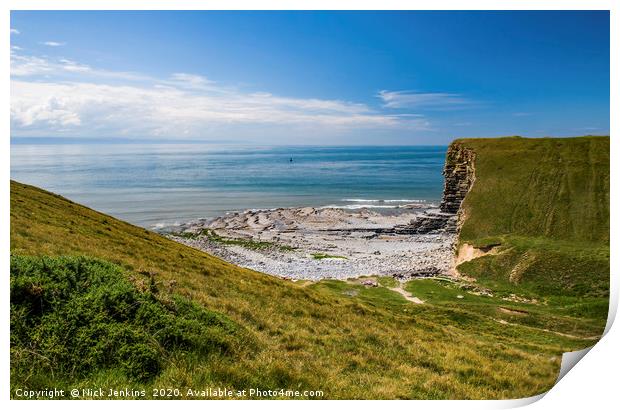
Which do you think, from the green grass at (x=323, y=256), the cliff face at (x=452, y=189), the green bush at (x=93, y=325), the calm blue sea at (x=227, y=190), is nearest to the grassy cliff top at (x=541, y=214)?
the cliff face at (x=452, y=189)

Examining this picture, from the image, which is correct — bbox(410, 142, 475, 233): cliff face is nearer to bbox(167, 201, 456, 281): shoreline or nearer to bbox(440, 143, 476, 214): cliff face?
bbox(440, 143, 476, 214): cliff face

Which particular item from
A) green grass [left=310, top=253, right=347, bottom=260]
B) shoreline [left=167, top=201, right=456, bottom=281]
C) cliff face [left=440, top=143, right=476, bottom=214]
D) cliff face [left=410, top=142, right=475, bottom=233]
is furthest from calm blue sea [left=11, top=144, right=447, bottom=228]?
cliff face [left=440, top=143, right=476, bottom=214]

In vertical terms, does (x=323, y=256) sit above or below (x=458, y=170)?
below

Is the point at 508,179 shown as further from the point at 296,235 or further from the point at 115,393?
the point at 115,393

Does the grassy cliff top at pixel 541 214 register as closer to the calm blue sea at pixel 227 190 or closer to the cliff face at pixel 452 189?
the cliff face at pixel 452 189

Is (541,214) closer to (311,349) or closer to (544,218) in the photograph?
(544,218)

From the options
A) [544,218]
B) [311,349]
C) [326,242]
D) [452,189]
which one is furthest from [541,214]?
[326,242]

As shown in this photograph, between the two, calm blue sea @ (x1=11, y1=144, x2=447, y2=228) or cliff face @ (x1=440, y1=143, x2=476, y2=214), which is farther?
calm blue sea @ (x1=11, y1=144, x2=447, y2=228)
